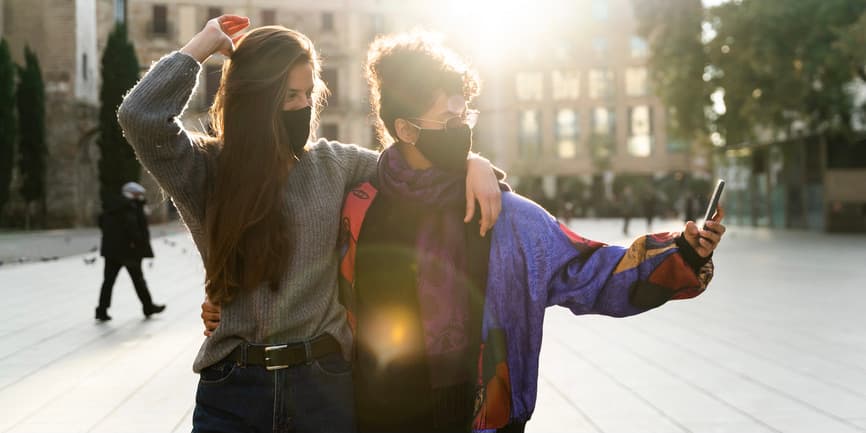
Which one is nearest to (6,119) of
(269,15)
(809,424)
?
(269,15)

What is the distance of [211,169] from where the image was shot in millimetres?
2338

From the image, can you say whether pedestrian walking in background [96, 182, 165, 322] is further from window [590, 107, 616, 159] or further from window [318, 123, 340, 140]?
window [590, 107, 616, 159]

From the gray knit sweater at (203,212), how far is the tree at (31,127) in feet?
121

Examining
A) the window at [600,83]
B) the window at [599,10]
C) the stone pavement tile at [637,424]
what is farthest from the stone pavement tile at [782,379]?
the window at [599,10]

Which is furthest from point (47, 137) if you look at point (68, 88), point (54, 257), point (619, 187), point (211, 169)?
point (211, 169)

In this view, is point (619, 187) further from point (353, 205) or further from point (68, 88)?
point (353, 205)

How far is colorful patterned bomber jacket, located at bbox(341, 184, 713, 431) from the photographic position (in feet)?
7.20

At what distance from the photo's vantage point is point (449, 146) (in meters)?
2.29

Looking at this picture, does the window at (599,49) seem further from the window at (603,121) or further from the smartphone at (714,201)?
the smartphone at (714,201)

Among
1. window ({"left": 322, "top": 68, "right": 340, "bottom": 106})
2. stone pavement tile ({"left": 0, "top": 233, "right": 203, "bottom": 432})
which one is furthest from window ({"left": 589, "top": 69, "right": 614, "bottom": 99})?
stone pavement tile ({"left": 0, "top": 233, "right": 203, "bottom": 432})

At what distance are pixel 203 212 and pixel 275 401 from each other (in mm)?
511

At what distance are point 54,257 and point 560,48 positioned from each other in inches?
1872

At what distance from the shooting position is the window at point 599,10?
63.3 m

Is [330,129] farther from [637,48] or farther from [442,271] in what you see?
[442,271]
